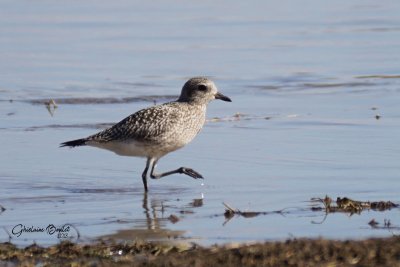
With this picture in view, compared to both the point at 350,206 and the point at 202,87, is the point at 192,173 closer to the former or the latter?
the point at 202,87

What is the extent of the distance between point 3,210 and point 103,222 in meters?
0.96

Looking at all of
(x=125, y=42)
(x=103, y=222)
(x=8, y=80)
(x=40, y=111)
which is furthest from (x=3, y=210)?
(x=125, y=42)

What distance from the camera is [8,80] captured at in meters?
15.6

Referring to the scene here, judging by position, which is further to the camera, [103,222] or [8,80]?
[8,80]

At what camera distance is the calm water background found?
8.64 m

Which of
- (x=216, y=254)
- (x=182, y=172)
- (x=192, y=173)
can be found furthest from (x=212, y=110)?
(x=216, y=254)

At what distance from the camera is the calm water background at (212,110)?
28.3 ft

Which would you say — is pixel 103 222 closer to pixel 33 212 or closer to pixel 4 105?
pixel 33 212

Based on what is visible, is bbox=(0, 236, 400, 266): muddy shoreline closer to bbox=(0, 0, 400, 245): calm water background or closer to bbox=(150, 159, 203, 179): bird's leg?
bbox=(0, 0, 400, 245): calm water background

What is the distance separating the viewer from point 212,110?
44.9ft

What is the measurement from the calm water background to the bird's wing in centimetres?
36

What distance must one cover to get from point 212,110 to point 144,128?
345 centimetres

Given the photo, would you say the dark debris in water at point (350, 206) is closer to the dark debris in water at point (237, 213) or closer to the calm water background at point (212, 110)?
the calm water background at point (212, 110)

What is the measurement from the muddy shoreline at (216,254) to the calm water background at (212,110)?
57cm
